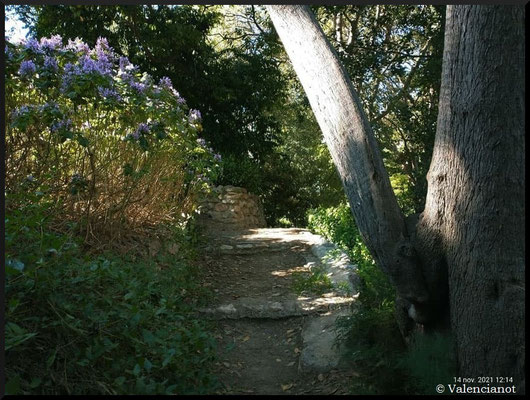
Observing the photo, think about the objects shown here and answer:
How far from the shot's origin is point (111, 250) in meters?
5.00

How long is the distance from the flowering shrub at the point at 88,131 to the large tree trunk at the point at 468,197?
2205 millimetres

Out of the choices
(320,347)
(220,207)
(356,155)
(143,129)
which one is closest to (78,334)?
(356,155)

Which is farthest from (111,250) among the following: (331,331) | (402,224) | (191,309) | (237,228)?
(237,228)

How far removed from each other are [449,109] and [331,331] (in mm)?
2256

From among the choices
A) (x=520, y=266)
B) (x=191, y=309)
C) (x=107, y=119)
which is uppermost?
(x=107, y=119)

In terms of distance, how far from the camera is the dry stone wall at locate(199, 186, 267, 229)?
10750mm

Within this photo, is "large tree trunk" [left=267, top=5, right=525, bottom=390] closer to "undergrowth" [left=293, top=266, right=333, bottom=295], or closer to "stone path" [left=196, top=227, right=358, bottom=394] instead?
"stone path" [left=196, top=227, right=358, bottom=394]

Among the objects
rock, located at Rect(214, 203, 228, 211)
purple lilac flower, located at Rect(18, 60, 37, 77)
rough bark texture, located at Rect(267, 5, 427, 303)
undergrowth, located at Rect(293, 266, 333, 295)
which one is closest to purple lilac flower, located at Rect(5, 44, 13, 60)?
purple lilac flower, located at Rect(18, 60, 37, 77)

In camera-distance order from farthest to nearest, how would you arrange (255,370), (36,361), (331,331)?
(331,331)
(255,370)
(36,361)

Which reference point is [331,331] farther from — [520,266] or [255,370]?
[520,266]

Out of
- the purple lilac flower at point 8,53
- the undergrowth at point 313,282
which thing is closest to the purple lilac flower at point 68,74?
the purple lilac flower at point 8,53

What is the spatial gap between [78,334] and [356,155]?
6.46ft

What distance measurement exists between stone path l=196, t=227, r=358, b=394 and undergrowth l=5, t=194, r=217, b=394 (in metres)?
0.58

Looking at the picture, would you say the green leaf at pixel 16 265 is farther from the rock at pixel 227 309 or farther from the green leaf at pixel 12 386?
the rock at pixel 227 309
